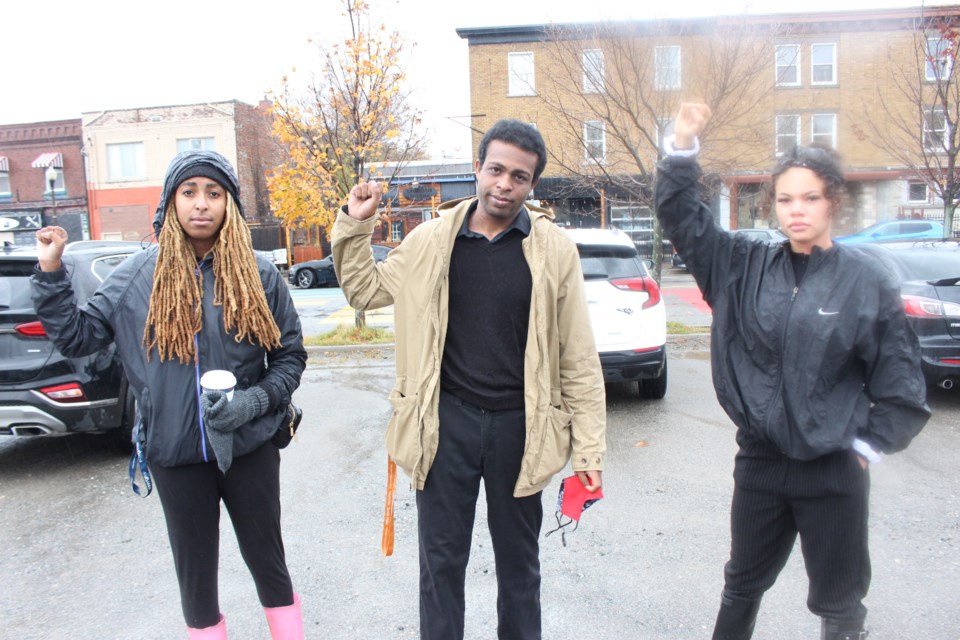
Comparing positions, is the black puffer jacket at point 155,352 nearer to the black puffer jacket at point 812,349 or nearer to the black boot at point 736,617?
the black puffer jacket at point 812,349

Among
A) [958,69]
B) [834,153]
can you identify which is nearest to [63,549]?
[834,153]

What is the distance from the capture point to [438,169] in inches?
1143

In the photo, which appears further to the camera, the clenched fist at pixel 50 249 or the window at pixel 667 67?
the window at pixel 667 67

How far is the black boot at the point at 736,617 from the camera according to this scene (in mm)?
2393

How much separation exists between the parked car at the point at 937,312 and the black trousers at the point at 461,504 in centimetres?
481

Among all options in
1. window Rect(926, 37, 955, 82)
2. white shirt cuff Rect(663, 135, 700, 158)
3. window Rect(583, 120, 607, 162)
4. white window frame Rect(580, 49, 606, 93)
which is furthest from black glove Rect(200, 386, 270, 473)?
window Rect(926, 37, 955, 82)

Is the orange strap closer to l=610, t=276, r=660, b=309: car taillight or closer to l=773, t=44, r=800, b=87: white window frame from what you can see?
l=610, t=276, r=660, b=309: car taillight

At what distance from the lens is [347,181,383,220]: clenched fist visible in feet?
7.52

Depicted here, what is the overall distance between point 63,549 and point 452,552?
9.18 ft

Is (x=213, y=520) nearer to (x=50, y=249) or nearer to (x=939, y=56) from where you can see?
(x=50, y=249)

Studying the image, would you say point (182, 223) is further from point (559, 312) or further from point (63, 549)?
point (63, 549)

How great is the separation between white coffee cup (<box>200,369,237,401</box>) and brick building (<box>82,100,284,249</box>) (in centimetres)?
2984

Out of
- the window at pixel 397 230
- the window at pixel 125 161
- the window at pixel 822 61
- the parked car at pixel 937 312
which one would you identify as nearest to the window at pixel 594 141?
the window at pixel 822 61

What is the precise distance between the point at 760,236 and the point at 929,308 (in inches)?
134
